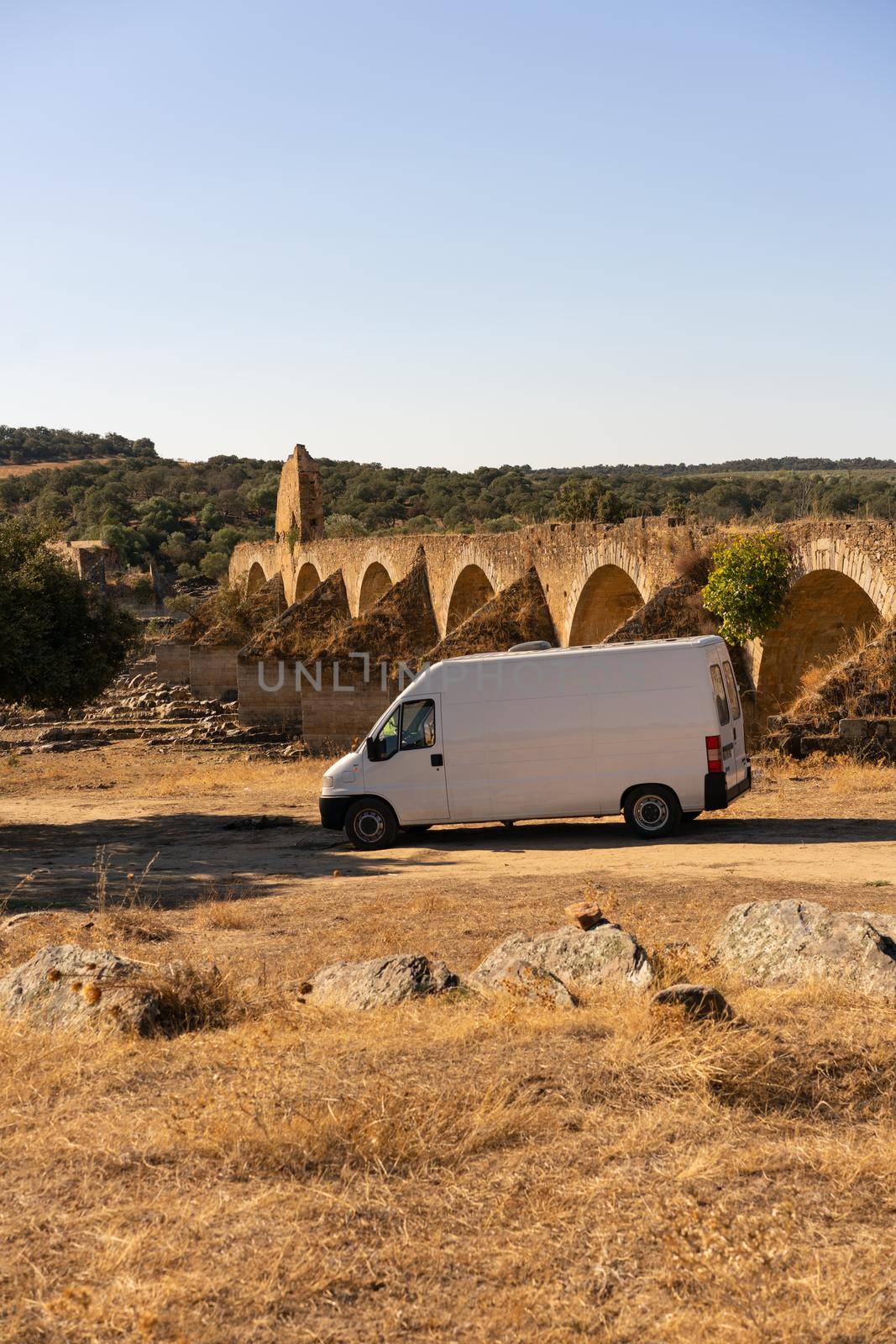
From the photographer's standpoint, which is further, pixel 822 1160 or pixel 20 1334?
pixel 822 1160

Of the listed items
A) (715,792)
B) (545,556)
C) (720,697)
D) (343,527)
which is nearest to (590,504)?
(343,527)

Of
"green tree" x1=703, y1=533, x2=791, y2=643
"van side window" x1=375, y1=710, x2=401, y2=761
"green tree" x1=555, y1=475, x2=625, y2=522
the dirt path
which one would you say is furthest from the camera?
"green tree" x1=555, y1=475, x2=625, y2=522

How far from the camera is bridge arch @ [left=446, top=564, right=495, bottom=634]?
24.6 metres

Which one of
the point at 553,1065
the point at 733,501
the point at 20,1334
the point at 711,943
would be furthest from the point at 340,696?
the point at 733,501

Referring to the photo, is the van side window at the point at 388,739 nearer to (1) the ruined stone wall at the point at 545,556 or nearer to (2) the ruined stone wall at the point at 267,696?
(1) the ruined stone wall at the point at 545,556

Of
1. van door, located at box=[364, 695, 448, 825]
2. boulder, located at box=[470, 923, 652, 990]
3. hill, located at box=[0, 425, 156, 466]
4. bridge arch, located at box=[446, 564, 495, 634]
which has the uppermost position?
hill, located at box=[0, 425, 156, 466]

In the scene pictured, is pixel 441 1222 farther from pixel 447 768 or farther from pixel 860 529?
pixel 860 529

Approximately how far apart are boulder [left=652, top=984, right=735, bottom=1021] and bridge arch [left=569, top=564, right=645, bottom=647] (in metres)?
15.0

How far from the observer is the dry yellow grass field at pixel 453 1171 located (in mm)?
2803

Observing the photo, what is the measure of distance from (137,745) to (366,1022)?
65.8ft

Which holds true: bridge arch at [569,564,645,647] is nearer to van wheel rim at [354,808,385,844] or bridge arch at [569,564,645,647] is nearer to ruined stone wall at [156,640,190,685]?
van wheel rim at [354,808,385,844]

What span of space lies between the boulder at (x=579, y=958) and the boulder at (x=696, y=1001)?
1.93ft

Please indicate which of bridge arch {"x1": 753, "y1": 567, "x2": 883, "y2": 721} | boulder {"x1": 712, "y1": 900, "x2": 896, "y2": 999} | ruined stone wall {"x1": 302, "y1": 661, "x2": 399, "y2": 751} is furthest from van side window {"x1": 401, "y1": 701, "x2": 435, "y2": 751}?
ruined stone wall {"x1": 302, "y1": 661, "x2": 399, "y2": 751}

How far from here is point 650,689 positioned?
1072 centimetres
